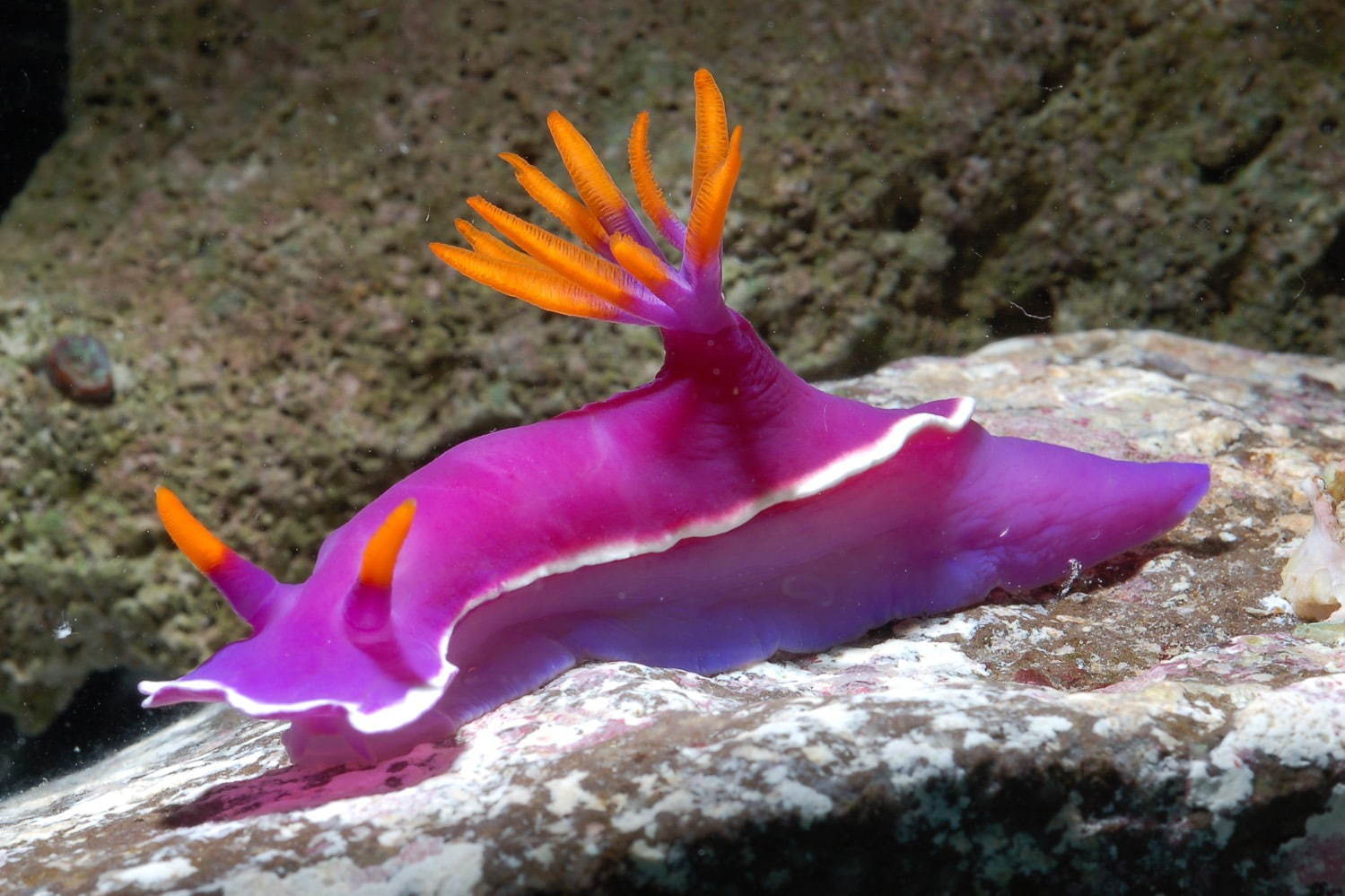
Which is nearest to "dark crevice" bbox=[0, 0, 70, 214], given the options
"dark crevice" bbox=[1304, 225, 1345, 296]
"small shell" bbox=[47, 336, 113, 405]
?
"small shell" bbox=[47, 336, 113, 405]

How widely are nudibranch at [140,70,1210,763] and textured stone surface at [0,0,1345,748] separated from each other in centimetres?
135

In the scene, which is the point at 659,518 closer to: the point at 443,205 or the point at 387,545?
the point at 387,545

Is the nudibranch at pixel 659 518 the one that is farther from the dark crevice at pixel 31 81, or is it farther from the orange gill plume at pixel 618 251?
the dark crevice at pixel 31 81

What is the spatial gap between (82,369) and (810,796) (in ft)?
9.84

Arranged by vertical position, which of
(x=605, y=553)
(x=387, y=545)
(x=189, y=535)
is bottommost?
(x=605, y=553)

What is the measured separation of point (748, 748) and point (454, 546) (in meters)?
0.69

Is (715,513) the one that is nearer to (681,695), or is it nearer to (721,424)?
(721,424)

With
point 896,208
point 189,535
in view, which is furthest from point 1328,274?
point 189,535

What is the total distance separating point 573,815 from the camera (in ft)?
4.08

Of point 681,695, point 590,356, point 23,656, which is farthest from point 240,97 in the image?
point 681,695

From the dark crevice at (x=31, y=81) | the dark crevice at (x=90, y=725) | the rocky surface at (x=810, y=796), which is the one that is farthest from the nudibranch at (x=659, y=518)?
the dark crevice at (x=31, y=81)

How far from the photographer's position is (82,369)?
10.4 feet

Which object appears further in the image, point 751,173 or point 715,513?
point 751,173

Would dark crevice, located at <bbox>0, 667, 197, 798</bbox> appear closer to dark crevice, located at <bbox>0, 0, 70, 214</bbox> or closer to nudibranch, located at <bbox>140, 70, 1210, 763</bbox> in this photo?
dark crevice, located at <bbox>0, 0, 70, 214</bbox>
